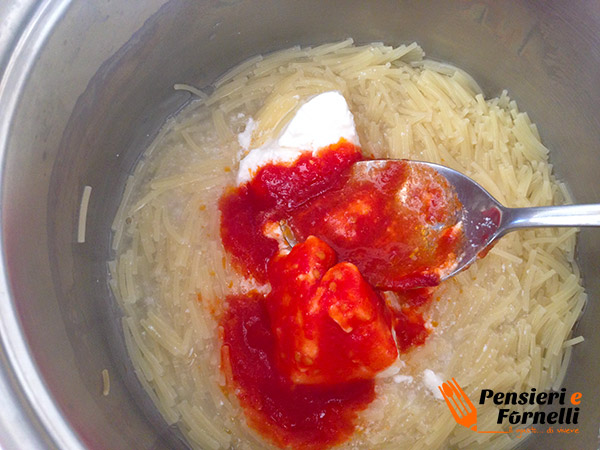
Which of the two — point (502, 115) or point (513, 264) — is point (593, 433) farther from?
point (502, 115)

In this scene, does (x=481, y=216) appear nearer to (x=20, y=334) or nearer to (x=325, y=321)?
(x=325, y=321)

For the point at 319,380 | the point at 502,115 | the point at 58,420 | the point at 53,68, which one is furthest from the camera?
the point at 502,115

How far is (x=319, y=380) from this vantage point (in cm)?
245

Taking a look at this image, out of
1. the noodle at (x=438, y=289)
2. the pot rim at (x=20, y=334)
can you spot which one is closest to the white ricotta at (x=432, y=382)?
the noodle at (x=438, y=289)

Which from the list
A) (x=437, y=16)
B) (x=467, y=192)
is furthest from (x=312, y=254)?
(x=437, y=16)

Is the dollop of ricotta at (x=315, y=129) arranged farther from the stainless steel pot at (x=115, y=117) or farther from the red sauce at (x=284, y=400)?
the red sauce at (x=284, y=400)

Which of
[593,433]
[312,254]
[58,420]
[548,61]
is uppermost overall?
[548,61]

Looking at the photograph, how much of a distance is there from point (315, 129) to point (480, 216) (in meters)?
0.92

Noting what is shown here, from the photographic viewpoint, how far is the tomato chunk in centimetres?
225

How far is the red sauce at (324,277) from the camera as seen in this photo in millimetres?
2330

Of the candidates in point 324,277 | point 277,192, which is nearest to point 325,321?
point 324,277

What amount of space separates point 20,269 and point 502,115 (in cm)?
259

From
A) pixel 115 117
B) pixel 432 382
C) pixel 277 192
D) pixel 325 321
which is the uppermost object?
pixel 115 117

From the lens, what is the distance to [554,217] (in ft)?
7.36
